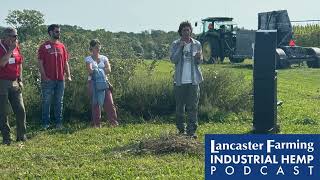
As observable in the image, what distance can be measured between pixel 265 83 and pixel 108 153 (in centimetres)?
288

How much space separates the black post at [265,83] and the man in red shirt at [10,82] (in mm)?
3573

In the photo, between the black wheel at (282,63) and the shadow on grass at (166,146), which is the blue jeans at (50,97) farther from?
the black wheel at (282,63)

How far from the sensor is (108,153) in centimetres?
729

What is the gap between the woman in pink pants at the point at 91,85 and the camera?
9.16 metres

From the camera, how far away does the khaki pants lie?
8109mm

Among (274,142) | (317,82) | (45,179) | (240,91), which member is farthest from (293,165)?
(317,82)

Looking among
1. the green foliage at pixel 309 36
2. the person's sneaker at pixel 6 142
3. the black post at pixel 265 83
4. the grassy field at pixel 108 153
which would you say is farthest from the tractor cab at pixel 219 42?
the person's sneaker at pixel 6 142

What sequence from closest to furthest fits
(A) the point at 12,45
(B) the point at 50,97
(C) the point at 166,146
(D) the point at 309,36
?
(C) the point at 166,146, (A) the point at 12,45, (B) the point at 50,97, (D) the point at 309,36

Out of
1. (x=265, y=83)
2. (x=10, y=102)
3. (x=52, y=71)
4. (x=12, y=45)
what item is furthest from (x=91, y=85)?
(x=265, y=83)

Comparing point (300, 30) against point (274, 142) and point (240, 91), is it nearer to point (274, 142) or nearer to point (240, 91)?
point (240, 91)

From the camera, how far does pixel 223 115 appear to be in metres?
10.3

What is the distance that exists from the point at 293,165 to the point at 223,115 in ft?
23.2

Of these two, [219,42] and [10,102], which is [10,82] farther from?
[219,42]

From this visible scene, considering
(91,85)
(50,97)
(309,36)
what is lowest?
(50,97)
